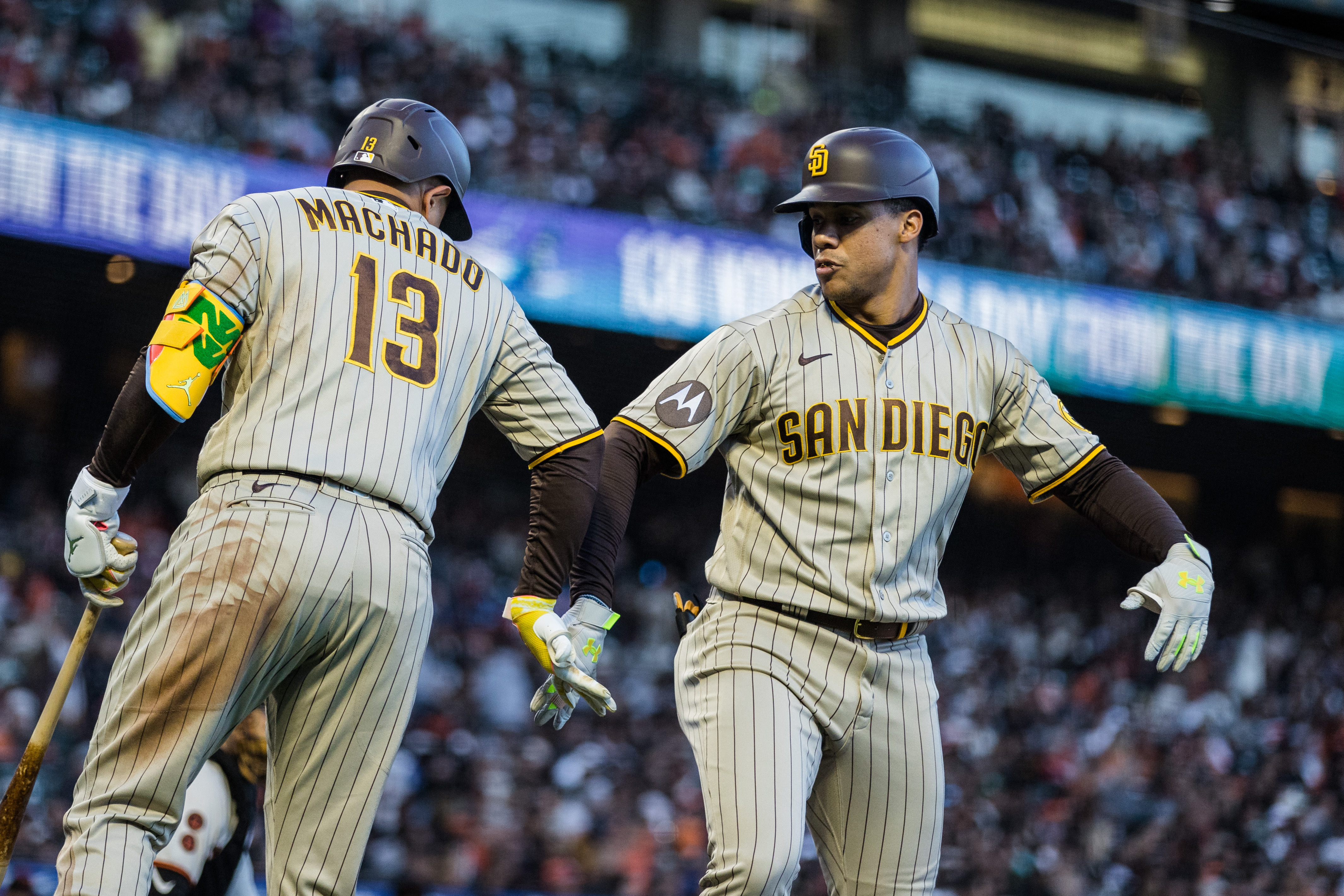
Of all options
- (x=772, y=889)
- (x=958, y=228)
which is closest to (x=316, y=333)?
(x=772, y=889)

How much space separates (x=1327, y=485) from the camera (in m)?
15.0

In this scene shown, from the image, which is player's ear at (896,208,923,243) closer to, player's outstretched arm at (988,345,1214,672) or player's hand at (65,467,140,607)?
player's outstretched arm at (988,345,1214,672)

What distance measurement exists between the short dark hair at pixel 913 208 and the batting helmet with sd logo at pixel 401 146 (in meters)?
1.05

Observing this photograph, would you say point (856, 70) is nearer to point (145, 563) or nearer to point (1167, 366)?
point (1167, 366)

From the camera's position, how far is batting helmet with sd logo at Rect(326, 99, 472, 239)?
3.01 meters

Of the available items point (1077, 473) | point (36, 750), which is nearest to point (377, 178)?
point (36, 750)

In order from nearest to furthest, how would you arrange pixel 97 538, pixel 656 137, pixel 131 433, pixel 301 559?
pixel 301 559 → pixel 131 433 → pixel 97 538 → pixel 656 137

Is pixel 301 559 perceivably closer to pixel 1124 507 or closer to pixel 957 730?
pixel 1124 507

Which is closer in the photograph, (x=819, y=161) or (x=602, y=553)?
(x=602, y=553)

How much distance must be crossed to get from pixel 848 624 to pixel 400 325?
1.20 meters

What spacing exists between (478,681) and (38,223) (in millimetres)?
4307

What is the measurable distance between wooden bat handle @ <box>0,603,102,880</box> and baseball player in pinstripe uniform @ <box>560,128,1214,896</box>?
103cm

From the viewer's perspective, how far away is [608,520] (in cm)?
310

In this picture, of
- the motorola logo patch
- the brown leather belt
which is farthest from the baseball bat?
the brown leather belt
